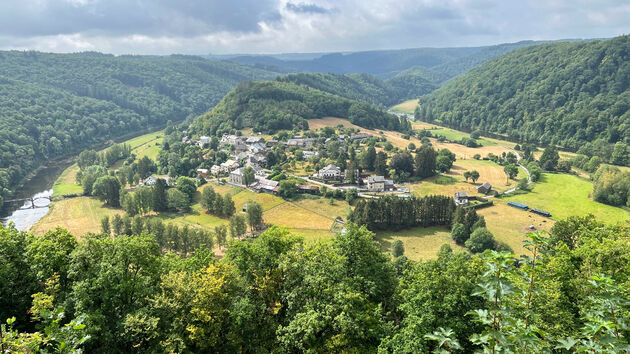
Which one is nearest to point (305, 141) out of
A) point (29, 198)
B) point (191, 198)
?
point (191, 198)

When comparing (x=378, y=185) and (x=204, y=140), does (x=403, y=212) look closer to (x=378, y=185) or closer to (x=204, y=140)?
(x=378, y=185)

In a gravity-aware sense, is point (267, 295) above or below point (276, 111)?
below

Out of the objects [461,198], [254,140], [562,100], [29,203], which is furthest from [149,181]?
[562,100]

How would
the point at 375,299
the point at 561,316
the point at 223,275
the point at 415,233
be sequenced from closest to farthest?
the point at 561,316 → the point at 223,275 → the point at 375,299 → the point at 415,233

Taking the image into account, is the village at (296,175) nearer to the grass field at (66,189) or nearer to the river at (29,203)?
the grass field at (66,189)

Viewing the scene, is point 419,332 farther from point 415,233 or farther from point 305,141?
point 305,141

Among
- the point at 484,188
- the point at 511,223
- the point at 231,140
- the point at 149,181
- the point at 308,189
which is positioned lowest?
the point at 511,223
